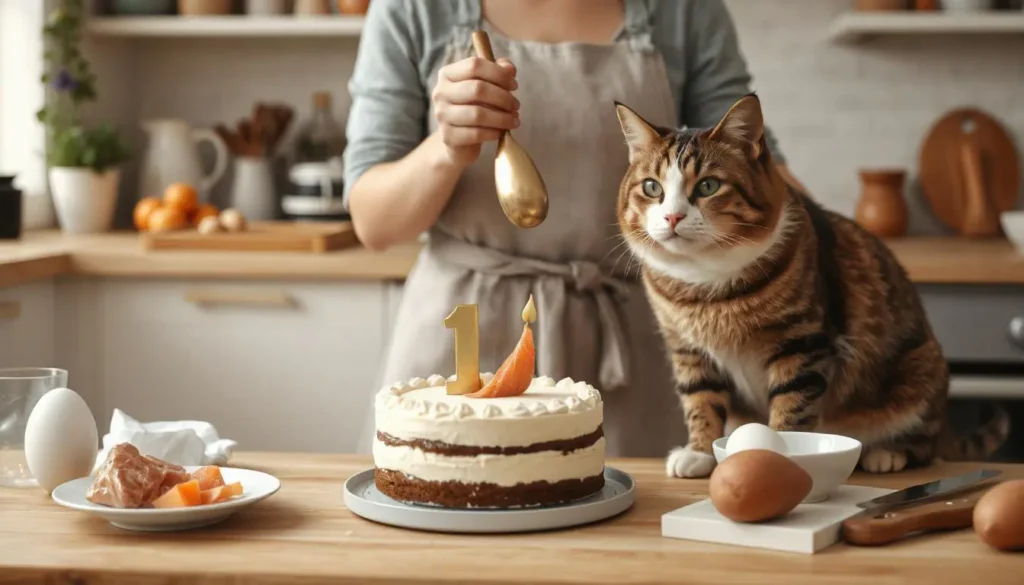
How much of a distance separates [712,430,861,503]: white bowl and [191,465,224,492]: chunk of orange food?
0.46 m

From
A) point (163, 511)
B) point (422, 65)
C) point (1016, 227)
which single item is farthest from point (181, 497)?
point (1016, 227)

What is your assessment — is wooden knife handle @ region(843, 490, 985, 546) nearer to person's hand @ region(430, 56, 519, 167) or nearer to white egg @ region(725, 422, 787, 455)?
white egg @ region(725, 422, 787, 455)

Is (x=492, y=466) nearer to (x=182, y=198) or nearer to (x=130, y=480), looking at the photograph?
(x=130, y=480)

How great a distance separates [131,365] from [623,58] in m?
1.48

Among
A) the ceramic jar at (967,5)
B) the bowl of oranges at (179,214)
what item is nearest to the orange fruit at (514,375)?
the bowl of oranges at (179,214)

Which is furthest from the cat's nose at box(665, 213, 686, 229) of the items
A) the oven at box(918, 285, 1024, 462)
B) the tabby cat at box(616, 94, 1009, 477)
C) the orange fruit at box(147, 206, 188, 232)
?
the orange fruit at box(147, 206, 188, 232)

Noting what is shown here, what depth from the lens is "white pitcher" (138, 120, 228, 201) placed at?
339cm

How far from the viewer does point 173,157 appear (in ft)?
11.1

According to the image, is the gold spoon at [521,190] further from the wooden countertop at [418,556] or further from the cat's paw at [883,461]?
the cat's paw at [883,461]

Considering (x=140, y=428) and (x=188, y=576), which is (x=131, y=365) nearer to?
(x=140, y=428)

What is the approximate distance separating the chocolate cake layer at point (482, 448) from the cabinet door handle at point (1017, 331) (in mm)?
1714

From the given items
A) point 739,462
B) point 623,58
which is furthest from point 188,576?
point 623,58

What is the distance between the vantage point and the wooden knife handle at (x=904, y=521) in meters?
1.09

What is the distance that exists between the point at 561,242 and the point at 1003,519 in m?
0.89
